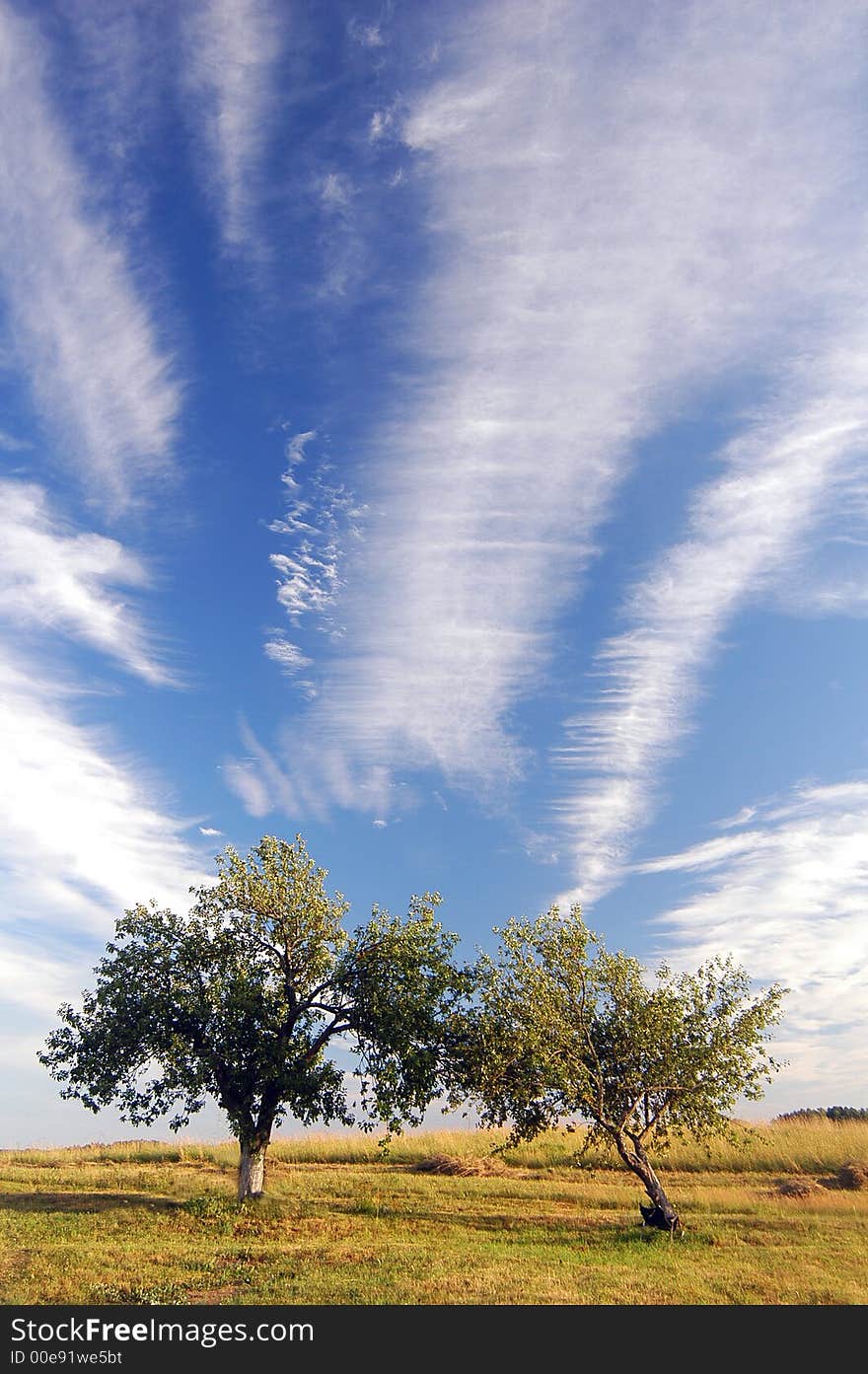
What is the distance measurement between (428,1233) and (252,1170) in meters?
9.33

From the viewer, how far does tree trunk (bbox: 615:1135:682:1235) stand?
113ft

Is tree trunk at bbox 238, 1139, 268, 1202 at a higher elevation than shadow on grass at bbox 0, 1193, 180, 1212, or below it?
higher

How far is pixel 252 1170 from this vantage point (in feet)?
123

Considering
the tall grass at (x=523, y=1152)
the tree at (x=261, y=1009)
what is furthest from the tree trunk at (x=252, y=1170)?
the tall grass at (x=523, y=1152)

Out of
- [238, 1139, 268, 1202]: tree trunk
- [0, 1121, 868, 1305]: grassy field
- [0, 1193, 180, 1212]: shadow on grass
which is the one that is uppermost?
[238, 1139, 268, 1202]: tree trunk

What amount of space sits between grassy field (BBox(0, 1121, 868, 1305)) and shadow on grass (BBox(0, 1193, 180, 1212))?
178 millimetres

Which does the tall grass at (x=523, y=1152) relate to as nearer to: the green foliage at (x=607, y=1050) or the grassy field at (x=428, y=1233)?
the grassy field at (x=428, y=1233)

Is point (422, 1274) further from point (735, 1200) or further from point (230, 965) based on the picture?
point (735, 1200)

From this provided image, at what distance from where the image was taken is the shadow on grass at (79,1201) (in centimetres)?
3609

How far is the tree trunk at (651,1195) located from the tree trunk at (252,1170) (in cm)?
1596

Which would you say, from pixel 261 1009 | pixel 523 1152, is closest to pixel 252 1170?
pixel 261 1009

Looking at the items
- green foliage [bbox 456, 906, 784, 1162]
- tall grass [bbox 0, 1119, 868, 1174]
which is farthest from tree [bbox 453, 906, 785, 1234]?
tall grass [bbox 0, 1119, 868, 1174]

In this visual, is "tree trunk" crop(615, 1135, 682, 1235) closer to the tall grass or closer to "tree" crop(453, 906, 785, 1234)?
"tree" crop(453, 906, 785, 1234)

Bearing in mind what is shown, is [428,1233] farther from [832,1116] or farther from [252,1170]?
[832,1116]
